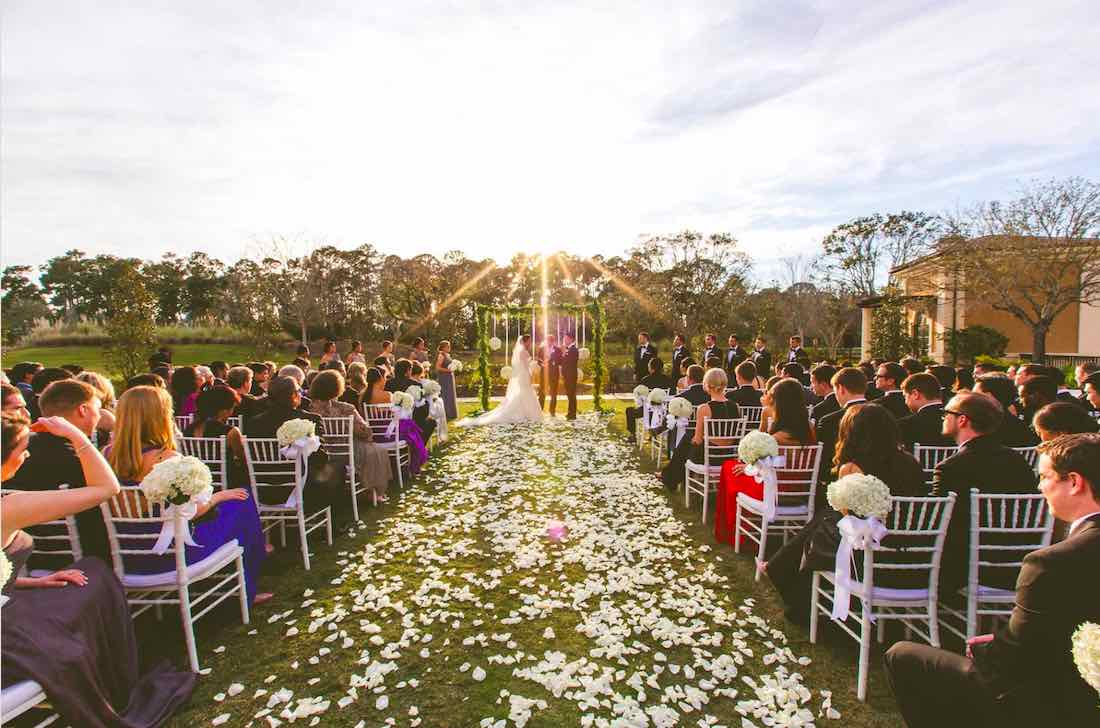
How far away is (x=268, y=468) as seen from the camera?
5648 mm

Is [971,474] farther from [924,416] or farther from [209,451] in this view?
[209,451]

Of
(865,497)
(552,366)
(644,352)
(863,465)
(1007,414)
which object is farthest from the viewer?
(552,366)

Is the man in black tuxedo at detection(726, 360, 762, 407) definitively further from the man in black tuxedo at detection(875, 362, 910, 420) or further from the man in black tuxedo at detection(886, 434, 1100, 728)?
the man in black tuxedo at detection(886, 434, 1100, 728)

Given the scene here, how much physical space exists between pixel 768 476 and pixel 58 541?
5189mm

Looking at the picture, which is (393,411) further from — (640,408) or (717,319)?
(717,319)

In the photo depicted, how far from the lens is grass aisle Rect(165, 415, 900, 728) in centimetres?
334

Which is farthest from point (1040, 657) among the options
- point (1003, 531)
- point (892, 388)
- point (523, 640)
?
point (892, 388)

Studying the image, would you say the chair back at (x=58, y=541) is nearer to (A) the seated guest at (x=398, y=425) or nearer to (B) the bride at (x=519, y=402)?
(A) the seated guest at (x=398, y=425)

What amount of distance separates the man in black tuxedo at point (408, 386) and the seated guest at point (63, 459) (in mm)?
6123

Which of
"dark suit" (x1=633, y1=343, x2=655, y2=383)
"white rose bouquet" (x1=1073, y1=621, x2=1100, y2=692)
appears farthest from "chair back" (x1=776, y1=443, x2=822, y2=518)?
"dark suit" (x1=633, y1=343, x2=655, y2=383)

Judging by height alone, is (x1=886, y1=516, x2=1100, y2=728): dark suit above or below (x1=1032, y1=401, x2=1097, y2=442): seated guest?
below

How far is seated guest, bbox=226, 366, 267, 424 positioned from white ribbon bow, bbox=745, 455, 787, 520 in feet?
17.4

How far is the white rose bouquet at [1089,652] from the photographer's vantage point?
1.77m

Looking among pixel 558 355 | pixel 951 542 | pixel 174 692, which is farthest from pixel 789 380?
pixel 558 355
